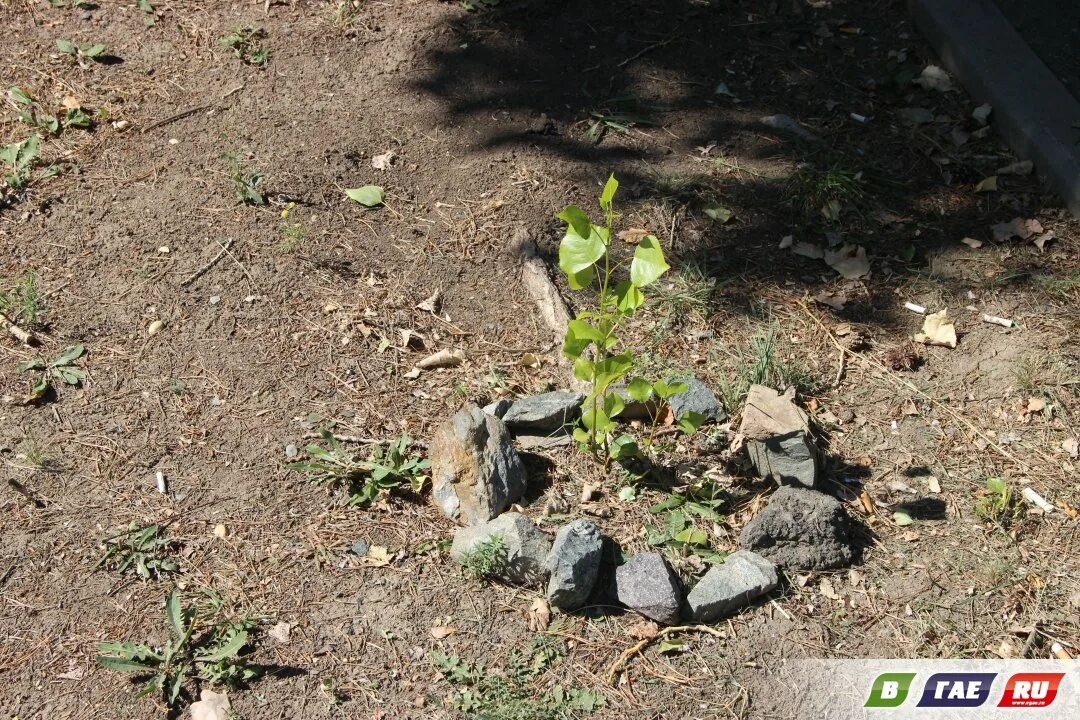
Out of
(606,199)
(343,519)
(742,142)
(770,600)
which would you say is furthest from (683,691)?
(742,142)

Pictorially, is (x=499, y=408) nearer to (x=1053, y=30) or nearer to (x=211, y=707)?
(x=211, y=707)

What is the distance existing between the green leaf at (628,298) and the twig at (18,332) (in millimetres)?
2155

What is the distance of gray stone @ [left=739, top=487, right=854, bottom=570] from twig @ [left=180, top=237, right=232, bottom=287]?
220 cm

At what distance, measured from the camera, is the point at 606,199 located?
246 cm

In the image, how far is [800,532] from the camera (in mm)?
2811

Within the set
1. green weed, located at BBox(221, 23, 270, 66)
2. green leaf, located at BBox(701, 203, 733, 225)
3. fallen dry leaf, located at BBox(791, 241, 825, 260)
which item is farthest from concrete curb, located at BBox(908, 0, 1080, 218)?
green weed, located at BBox(221, 23, 270, 66)

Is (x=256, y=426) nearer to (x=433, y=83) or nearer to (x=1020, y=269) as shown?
(x=433, y=83)

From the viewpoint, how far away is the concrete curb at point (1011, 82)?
13.6 feet

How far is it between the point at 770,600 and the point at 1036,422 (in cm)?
122

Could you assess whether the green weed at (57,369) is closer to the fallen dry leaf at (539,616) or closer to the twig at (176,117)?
the twig at (176,117)

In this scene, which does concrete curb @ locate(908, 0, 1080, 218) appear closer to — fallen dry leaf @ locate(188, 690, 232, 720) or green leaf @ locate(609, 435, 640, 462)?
green leaf @ locate(609, 435, 640, 462)

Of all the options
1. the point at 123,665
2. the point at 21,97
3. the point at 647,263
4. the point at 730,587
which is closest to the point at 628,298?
the point at 647,263

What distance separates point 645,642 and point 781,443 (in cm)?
74

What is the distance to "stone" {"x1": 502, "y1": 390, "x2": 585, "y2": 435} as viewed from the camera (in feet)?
10.3
